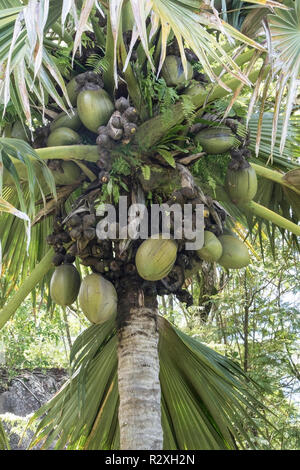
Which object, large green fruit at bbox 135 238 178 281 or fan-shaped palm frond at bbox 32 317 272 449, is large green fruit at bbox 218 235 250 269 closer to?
large green fruit at bbox 135 238 178 281

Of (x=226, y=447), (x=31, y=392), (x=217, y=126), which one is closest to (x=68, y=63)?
(x=217, y=126)

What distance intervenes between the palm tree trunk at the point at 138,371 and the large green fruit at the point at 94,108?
2.89 feet

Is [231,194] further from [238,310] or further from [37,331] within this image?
[37,331]

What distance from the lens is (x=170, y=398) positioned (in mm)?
3924

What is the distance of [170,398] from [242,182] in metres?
1.43

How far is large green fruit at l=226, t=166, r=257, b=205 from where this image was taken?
3.44m

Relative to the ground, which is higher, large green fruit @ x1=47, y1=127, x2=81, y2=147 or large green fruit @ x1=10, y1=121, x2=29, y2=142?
large green fruit @ x1=10, y1=121, x2=29, y2=142

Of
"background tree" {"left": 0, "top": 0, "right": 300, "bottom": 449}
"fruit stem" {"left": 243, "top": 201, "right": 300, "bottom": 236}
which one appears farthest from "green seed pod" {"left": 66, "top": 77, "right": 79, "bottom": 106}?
"fruit stem" {"left": 243, "top": 201, "right": 300, "bottom": 236}

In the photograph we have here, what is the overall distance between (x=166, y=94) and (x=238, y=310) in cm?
430

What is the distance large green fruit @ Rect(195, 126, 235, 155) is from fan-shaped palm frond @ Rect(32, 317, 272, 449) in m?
1.05

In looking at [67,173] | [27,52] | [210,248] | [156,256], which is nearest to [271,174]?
[210,248]

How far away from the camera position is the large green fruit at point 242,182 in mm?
3439

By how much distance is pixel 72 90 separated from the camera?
11.6 feet

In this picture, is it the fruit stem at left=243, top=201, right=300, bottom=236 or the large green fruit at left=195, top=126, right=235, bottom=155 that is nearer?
the large green fruit at left=195, top=126, right=235, bottom=155
